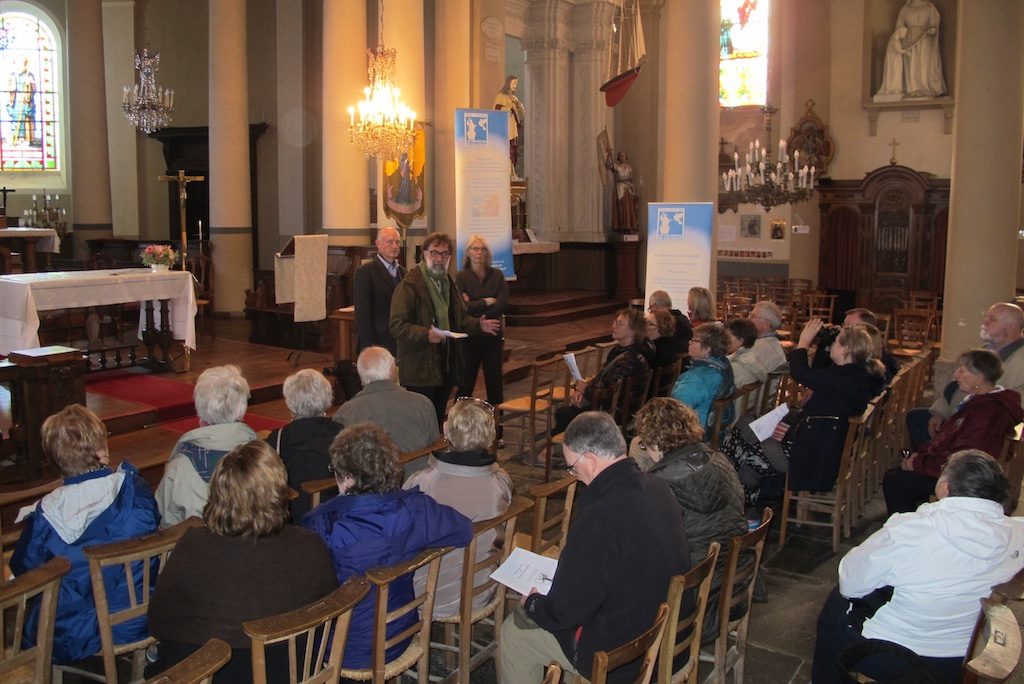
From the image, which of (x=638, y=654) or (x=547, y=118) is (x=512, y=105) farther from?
(x=638, y=654)

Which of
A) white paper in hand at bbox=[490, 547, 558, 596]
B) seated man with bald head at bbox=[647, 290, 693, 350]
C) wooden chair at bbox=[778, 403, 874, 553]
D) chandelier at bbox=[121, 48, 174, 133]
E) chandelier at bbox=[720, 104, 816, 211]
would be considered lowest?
wooden chair at bbox=[778, 403, 874, 553]

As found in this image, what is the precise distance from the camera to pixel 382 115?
9.70 meters

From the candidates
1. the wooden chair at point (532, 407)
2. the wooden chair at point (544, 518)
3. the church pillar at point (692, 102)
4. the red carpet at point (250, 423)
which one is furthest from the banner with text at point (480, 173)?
the wooden chair at point (544, 518)

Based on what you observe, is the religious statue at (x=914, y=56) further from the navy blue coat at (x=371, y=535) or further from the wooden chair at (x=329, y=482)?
the navy blue coat at (x=371, y=535)

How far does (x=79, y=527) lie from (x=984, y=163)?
7.77m

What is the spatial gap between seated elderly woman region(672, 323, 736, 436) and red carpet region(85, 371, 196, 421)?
4.06 metres

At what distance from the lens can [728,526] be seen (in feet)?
10.4

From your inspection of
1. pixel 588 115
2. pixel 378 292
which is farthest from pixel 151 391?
pixel 588 115

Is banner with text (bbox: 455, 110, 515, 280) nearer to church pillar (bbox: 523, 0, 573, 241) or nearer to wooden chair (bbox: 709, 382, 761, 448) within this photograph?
wooden chair (bbox: 709, 382, 761, 448)

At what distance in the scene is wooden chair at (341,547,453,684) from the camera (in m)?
2.54

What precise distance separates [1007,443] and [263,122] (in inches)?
479

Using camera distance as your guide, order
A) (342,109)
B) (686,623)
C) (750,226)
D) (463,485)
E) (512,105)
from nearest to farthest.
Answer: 1. (686,623)
2. (463,485)
3. (342,109)
4. (512,105)
5. (750,226)

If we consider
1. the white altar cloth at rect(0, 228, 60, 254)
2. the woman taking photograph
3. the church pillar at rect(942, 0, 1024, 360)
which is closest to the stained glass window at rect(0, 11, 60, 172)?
the white altar cloth at rect(0, 228, 60, 254)

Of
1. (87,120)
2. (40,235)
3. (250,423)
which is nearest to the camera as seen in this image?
(250,423)
